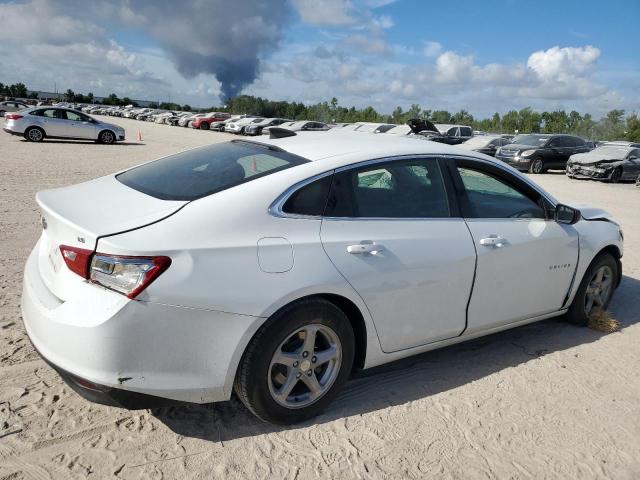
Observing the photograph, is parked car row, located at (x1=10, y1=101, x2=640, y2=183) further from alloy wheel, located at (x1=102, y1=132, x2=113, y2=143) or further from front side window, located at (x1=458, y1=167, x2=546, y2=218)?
front side window, located at (x1=458, y1=167, x2=546, y2=218)

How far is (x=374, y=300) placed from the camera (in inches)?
123

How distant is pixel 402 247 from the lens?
3.27m

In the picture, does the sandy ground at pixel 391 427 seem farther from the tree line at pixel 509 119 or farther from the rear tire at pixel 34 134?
the tree line at pixel 509 119

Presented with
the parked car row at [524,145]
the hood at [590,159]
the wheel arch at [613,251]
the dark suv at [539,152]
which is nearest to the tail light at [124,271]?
the wheel arch at [613,251]

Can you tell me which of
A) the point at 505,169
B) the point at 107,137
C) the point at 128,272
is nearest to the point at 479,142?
the point at 107,137

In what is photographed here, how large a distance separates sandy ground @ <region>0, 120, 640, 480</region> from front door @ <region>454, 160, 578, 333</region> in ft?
1.49

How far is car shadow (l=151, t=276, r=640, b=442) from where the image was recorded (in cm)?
305

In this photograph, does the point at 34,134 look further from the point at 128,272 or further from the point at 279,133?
the point at 128,272

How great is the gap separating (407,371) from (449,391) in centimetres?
35

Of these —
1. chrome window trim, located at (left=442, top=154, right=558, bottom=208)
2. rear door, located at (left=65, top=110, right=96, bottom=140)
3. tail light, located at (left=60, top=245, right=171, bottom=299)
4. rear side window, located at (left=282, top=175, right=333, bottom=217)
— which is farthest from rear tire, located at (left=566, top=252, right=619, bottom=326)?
rear door, located at (left=65, top=110, right=96, bottom=140)

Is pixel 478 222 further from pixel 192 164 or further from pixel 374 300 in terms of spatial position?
pixel 192 164

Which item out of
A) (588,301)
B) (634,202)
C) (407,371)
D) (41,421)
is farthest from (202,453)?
(634,202)

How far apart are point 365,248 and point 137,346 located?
133 cm

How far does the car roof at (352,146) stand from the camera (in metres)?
3.33
